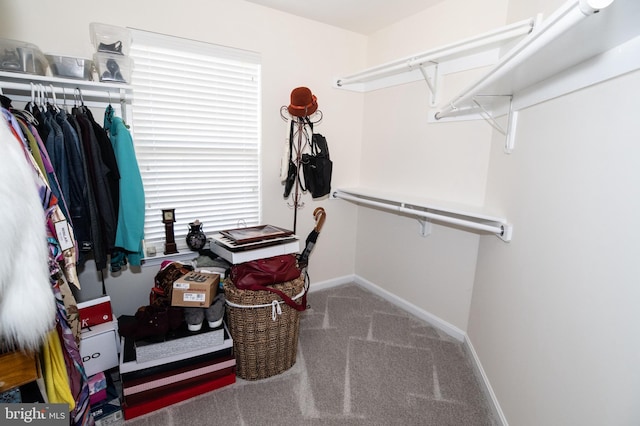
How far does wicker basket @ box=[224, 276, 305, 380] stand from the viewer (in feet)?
5.61

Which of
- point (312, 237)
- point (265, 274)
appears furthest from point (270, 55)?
point (265, 274)

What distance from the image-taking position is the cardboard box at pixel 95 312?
1624mm

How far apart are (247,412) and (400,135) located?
224cm

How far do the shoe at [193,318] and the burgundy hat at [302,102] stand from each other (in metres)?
1.60

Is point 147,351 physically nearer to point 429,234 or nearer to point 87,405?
point 87,405

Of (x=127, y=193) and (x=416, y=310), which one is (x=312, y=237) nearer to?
(x=416, y=310)

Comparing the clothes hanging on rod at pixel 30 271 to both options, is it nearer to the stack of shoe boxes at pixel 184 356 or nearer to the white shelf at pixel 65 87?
the stack of shoe boxes at pixel 184 356

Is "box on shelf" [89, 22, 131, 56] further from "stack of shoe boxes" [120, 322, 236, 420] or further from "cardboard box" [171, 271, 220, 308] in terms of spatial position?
"stack of shoe boxes" [120, 322, 236, 420]

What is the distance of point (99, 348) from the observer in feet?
5.15

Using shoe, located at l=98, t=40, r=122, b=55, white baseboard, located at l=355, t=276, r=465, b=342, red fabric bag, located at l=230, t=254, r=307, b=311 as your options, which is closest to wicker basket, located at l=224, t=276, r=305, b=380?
red fabric bag, located at l=230, t=254, r=307, b=311

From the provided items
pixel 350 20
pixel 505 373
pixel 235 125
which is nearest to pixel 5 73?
pixel 235 125

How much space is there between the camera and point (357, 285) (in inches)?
124

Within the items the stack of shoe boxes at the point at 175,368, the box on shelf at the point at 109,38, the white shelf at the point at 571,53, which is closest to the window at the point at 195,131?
the box on shelf at the point at 109,38

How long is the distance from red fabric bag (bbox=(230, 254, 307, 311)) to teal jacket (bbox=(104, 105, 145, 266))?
1.89ft
